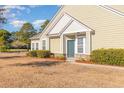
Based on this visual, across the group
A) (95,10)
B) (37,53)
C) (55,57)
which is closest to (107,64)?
(95,10)

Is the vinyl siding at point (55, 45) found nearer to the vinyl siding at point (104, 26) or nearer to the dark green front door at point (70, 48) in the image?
the dark green front door at point (70, 48)

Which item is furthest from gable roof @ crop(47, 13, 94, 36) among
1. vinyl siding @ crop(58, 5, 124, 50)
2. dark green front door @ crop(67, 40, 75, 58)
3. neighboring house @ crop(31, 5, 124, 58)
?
dark green front door @ crop(67, 40, 75, 58)

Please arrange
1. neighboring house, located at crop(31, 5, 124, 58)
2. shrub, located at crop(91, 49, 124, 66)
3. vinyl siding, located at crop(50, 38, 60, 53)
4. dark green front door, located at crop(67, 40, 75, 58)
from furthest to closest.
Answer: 1. vinyl siding, located at crop(50, 38, 60, 53)
2. dark green front door, located at crop(67, 40, 75, 58)
3. neighboring house, located at crop(31, 5, 124, 58)
4. shrub, located at crop(91, 49, 124, 66)

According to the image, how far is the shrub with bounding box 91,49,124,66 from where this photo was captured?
65.8 feet

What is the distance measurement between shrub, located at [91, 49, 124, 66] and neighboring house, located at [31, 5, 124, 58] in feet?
3.13

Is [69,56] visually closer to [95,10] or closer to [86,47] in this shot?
[86,47]

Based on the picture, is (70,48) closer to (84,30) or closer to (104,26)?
(84,30)

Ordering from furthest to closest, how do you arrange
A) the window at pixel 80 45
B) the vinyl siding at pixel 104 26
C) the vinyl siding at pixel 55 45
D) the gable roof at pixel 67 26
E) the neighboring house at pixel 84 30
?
the vinyl siding at pixel 55 45
the window at pixel 80 45
the gable roof at pixel 67 26
the neighboring house at pixel 84 30
the vinyl siding at pixel 104 26

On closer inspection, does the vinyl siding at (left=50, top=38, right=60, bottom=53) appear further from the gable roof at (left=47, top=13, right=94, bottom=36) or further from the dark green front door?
the dark green front door

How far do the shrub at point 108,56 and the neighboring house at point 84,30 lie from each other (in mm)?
954

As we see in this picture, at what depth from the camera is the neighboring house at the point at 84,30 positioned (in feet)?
71.7

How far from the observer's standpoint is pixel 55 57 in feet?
98.2

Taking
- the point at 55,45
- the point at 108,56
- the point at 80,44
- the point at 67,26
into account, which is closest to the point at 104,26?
the point at 108,56

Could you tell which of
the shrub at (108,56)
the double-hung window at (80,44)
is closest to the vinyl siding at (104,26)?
the shrub at (108,56)
